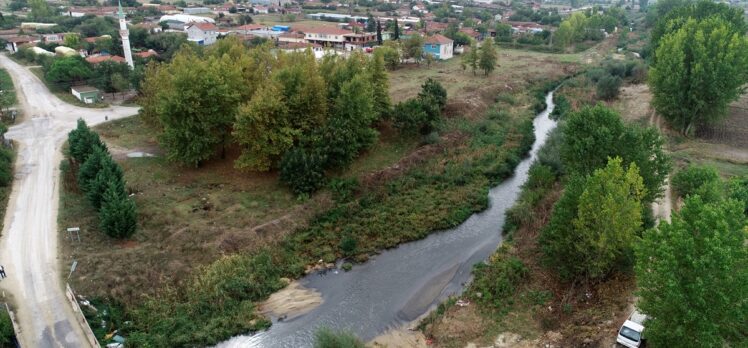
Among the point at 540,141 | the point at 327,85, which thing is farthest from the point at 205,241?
the point at 540,141

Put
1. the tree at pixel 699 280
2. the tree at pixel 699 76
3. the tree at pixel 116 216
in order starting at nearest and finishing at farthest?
the tree at pixel 699 280 < the tree at pixel 116 216 < the tree at pixel 699 76

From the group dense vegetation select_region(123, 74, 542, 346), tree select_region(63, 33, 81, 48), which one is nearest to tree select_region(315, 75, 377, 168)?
dense vegetation select_region(123, 74, 542, 346)

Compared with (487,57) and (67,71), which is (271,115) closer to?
(67,71)

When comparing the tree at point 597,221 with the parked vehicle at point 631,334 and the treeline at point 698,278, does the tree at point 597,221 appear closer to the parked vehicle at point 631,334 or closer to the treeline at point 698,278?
the parked vehicle at point 631,334

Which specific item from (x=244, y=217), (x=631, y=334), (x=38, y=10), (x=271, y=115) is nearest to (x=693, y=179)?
(x=631, y=334)

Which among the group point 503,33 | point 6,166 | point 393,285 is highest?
point 503,33

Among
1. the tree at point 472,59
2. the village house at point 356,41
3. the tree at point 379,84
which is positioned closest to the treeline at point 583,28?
the tree at point 472,59
